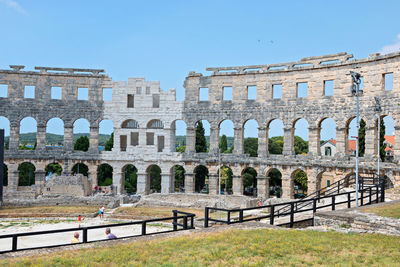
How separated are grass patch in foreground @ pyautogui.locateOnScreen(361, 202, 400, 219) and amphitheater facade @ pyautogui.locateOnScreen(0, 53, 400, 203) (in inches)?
697

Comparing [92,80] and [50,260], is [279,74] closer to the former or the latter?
[92,80]

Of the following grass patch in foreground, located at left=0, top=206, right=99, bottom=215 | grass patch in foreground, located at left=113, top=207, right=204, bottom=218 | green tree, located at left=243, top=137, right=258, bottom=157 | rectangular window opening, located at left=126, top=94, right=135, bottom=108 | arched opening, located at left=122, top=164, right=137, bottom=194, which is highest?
rectangular window opening, located at left=126, top=94, right=135, bottom=108

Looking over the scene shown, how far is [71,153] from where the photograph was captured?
140ft

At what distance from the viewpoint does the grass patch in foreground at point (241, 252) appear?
348 inches

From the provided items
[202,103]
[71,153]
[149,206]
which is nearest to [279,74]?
[202,103]

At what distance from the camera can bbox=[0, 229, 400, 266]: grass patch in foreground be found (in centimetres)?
884

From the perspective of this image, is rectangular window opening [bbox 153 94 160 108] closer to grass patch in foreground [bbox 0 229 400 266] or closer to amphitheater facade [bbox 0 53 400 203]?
amphitheater facade [bbox 0 53 400 203]

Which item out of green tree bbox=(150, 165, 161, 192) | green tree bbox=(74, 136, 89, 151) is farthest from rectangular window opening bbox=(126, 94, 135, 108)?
green tree bbox=(74, 136, 89, 151)

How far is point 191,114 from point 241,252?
107ft

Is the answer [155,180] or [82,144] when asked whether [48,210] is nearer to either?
[155,180]

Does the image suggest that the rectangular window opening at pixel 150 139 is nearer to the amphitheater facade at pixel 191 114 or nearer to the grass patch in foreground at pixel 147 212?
the amphitheater facade at pixel 191 114

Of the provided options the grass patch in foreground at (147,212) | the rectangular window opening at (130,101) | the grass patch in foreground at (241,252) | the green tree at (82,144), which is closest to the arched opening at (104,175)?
the green tree at (82,144)

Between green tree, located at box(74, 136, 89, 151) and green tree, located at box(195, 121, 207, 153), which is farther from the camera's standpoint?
green tree, located at box(74, 136, 89, 151)

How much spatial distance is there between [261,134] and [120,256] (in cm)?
3068
